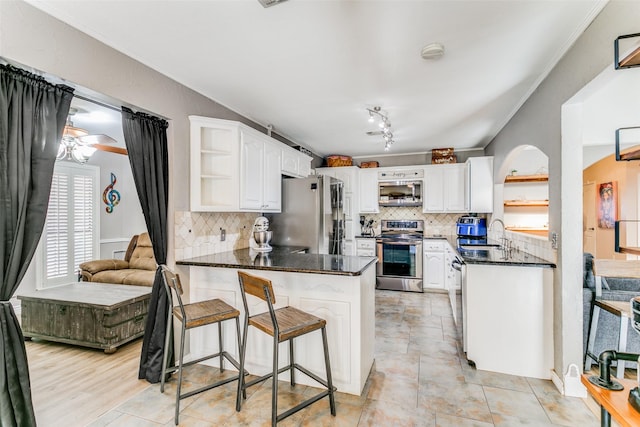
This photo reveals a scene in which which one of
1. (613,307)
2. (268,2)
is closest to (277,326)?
(268,2)

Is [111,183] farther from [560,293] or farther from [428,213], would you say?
[560,293]

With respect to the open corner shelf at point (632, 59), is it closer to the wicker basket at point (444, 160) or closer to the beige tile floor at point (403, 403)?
the beige tile floor at point (403, 403)

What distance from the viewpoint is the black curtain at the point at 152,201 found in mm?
2396

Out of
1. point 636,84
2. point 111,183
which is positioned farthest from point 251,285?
point 111,183

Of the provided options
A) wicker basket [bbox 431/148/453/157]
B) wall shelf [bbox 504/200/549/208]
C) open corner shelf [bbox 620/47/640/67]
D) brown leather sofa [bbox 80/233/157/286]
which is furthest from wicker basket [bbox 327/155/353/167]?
open corner shelf [bbox 620/47/640/67]

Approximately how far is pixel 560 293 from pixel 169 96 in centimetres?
357

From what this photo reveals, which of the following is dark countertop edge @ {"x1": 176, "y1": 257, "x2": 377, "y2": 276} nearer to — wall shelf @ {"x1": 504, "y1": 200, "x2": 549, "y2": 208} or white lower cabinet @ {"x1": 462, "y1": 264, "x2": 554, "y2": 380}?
white lower cabinet @ {"x1": 462, "y1": 264, "x2": 554, "y2": 380}

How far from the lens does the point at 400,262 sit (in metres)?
5.28

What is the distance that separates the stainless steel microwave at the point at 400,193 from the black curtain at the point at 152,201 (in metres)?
4.14

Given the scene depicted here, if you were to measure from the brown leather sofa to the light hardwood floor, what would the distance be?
3.36ft

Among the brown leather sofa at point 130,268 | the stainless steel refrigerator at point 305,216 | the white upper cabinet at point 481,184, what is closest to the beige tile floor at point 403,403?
the stainless steel refrigerator at point 305,216

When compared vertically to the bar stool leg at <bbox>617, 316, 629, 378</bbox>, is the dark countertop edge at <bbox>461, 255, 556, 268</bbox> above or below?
above

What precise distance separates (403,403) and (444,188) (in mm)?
4070

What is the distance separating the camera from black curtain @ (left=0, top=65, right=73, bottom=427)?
1.59m
